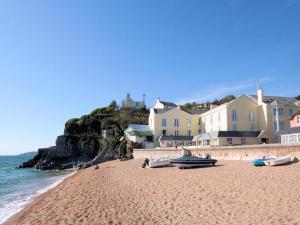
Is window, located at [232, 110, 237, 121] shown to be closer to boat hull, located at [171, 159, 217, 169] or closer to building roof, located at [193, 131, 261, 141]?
building roof, located at [193, 131, 261, 141]

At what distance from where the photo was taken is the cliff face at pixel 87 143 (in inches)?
2356

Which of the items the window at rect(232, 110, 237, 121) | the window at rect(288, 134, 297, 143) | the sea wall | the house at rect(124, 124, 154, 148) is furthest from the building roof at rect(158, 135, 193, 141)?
the window at rect(288, 134, 297, 143)

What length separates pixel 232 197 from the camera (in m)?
10.8

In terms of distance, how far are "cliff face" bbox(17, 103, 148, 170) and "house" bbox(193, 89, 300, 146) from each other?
57.9 feet

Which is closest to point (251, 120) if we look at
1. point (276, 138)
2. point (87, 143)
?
point (276, 138)

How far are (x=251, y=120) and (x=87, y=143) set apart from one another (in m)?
39.0

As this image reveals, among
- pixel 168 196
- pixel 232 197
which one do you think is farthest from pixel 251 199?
pixel 168 196

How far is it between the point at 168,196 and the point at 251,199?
11.0 feet

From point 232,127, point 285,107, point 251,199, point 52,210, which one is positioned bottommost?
point 52,210

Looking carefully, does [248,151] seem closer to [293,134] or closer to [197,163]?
[197,163]

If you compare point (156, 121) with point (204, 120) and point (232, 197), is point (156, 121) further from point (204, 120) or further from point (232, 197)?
point (232, 197)

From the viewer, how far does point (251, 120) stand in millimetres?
46500

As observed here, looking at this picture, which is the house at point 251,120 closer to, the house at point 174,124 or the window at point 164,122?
the house at point 174,124

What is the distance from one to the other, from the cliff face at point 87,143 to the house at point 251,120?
57.9ft
